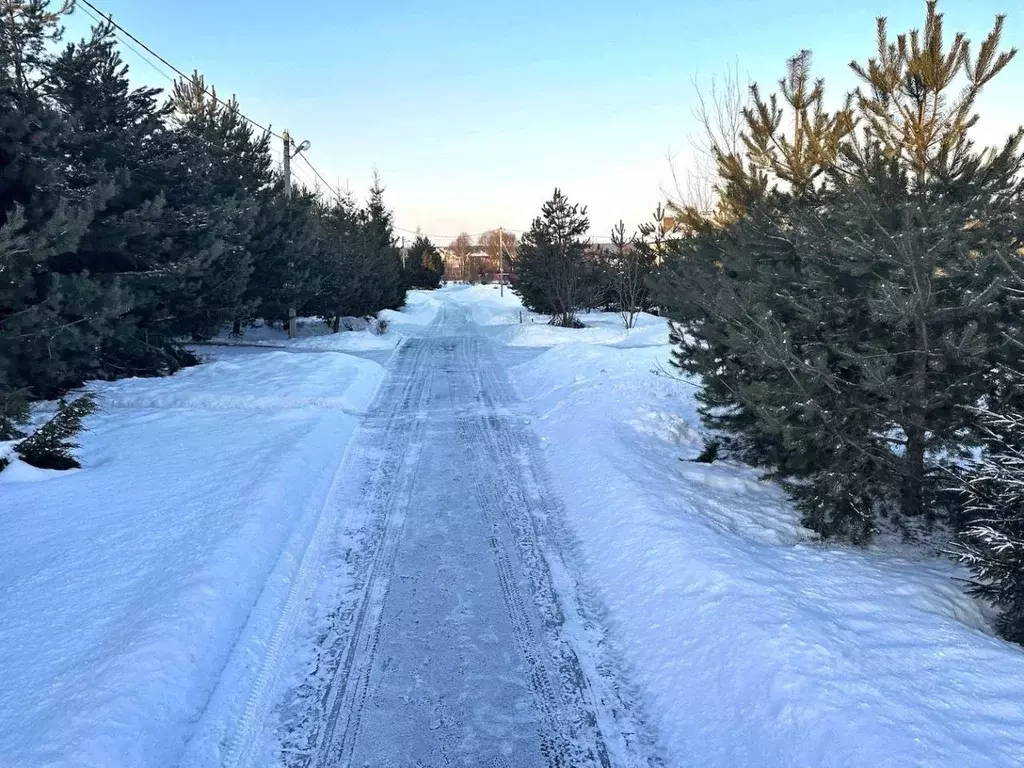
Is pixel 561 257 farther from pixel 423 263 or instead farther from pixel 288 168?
pixel 423 263

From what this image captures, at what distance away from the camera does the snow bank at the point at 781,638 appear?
2.82 meters

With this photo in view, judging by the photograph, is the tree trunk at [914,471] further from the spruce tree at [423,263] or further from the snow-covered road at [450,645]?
the spruce tree at [423,263]

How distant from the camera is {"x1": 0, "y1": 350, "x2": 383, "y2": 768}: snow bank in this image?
3.05 m

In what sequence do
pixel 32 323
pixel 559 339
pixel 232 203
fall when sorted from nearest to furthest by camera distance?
pixel 32 323 < pixel 232 203 < pixel 559 339

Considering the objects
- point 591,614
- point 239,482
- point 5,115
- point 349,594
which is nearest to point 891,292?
point 591,614

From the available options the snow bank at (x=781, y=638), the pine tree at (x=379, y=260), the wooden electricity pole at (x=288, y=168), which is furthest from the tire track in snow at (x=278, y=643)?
the pine tree at (x=379, y=260)

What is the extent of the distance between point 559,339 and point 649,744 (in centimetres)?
1844

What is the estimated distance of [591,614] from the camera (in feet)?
13.9

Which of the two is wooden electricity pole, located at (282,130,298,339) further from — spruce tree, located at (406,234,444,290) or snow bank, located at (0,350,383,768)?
spruce tree, located at (406,234,444,290)

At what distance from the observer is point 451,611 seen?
168 inches

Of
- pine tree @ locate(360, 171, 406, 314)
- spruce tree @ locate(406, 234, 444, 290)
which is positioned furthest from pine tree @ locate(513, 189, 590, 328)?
spruce tree @ locate(406, 234, 444, 290)

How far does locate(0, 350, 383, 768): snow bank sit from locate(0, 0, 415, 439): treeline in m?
1.98

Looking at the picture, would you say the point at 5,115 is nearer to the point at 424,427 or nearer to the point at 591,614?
the point at 424,427

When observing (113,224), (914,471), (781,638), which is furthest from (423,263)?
(781,638)
